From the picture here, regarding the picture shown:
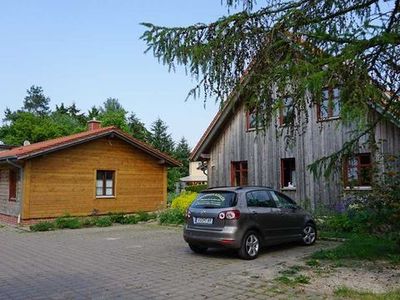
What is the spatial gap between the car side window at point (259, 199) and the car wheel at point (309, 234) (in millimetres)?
1639

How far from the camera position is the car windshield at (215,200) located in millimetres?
10219

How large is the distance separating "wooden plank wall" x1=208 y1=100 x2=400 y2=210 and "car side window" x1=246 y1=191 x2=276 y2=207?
426 cm

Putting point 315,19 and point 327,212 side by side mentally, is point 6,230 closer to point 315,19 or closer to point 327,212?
point 327,212

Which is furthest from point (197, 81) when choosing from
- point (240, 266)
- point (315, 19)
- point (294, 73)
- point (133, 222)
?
point (133, 222)

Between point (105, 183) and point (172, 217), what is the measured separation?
541cm

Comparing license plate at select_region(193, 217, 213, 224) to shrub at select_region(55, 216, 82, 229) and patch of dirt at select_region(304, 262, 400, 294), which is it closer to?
patch of dirt at select_region(304, 262, 400, 294)

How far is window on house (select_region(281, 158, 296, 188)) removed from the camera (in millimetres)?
18547

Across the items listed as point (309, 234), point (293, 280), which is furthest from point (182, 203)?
point (293, 280)

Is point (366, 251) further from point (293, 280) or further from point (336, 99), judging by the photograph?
point (336, 99)

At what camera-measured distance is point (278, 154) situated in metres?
18.8

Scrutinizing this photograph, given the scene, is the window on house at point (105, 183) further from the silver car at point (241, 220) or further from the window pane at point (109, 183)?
the silver car at point (241, 220)

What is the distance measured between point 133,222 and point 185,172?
201ft

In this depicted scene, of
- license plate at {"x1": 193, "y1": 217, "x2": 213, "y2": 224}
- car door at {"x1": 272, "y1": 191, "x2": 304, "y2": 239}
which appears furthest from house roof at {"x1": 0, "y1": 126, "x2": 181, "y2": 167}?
car door at {"x1": 272, "y1": 191, "x2": 304, "y2": 239}

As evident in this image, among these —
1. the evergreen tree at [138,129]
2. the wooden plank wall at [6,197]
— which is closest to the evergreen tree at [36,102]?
the evergreen tree at [138,129]
